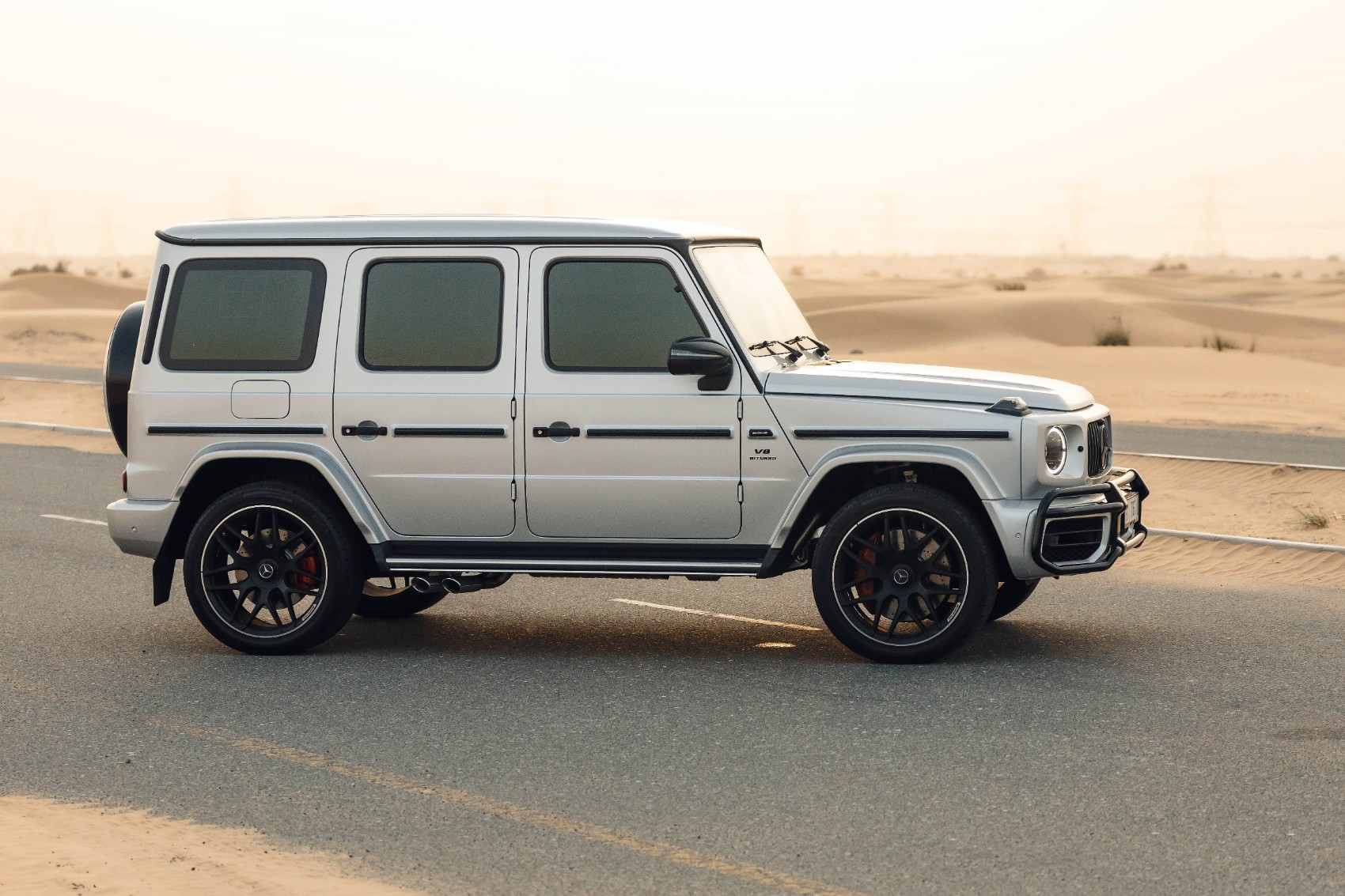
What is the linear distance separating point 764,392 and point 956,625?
1.50 meters

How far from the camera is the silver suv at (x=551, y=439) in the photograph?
8.20 meters

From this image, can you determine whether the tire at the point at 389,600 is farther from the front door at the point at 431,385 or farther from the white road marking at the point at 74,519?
the white road marking at the point at 74,519

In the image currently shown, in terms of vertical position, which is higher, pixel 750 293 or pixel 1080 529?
pixel 750 293

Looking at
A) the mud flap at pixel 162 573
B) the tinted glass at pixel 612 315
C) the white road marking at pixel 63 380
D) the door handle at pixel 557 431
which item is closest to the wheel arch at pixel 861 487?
the tinted glass at pixel 612 315

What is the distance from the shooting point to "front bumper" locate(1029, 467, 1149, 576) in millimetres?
8031

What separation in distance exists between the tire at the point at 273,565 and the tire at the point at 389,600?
1263 mm

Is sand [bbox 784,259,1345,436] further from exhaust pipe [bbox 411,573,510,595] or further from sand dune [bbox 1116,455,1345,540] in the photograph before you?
sand dune [bbox 1116,455,1345,540]

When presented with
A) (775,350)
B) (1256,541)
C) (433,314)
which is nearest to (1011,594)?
(775,350)

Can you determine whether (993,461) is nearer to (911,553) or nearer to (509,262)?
(911,553)

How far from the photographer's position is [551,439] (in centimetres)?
841

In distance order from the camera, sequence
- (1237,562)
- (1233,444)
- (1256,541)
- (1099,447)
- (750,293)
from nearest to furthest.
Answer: (1099,447)
(750,293)
(1237,562)
(1256,541)
(1233,444)

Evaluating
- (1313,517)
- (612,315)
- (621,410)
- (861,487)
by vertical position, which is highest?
(612,315)

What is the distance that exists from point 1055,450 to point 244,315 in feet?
13.9

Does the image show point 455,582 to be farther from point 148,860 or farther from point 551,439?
point 148,860
